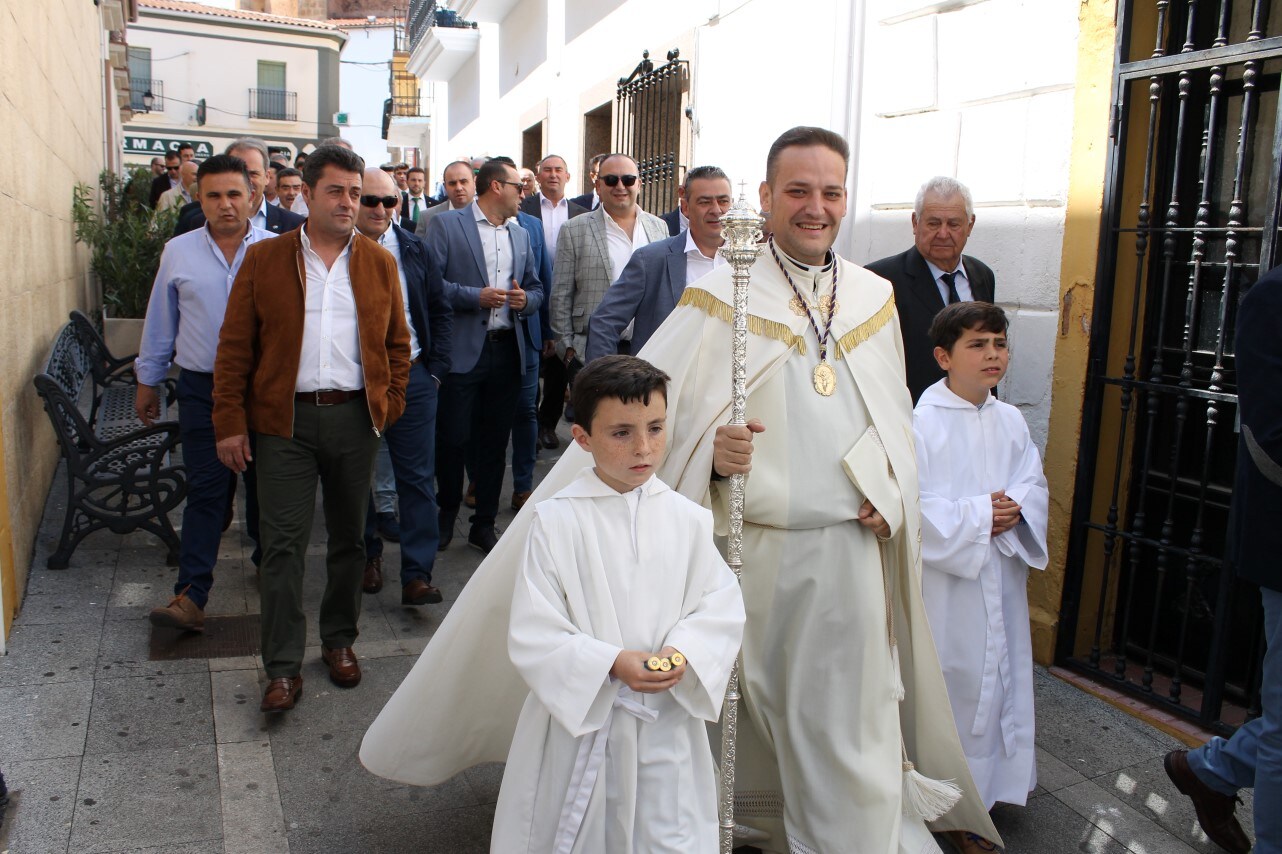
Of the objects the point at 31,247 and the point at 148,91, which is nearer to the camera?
the point at 31,247

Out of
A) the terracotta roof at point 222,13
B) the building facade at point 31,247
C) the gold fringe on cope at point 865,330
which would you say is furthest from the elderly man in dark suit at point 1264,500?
the terracotta roof at point 222,13

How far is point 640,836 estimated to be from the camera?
263 cm

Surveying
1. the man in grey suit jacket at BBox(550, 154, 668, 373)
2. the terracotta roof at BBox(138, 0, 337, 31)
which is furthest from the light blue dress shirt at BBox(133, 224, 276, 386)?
the terracotta roof at BBox(138, 0, 337, 31)

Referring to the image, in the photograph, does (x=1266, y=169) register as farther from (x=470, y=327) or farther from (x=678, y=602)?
(x=470, y=327)

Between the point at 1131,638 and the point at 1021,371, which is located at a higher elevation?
the point at 1021,371

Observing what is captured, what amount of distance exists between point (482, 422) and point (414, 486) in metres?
1.20

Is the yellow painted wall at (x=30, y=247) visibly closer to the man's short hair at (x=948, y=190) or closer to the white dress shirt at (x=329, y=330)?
the white dress shirt at (x=329, y=330)

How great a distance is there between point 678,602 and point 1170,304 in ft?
10.0

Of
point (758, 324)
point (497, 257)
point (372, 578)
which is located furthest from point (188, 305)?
point (758, 324)

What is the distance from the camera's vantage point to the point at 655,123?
1009 centimetres

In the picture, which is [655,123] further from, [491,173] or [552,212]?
[491,173]

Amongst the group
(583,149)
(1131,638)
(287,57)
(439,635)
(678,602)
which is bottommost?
(1131,638)

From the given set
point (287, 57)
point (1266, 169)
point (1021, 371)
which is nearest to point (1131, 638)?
point (1021, 371)

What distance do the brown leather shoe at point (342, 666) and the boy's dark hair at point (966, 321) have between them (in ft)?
8.21
